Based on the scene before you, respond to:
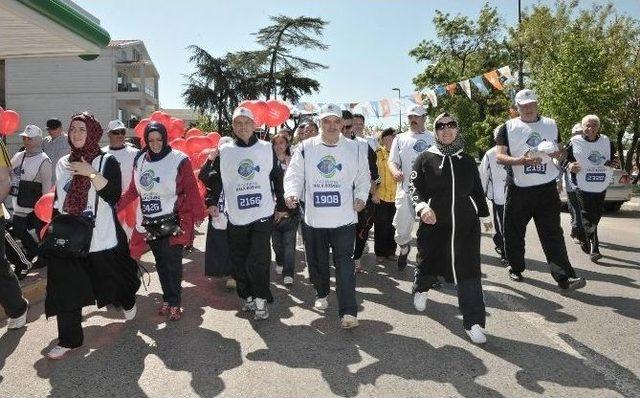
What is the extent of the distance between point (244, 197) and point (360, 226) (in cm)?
227

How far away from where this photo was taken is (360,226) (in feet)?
22.9

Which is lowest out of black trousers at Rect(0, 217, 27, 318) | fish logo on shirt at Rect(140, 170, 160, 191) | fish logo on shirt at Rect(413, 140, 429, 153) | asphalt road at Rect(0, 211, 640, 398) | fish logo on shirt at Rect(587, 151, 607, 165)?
asphalt road at Rect(0, 211, 640, 398)

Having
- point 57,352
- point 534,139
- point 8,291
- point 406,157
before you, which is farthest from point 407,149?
point 8,291

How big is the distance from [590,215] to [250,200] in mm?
5101

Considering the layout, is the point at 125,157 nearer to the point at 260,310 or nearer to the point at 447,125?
the point at 260,310

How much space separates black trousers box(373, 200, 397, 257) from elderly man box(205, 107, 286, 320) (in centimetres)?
246

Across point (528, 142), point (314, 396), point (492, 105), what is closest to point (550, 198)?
point (528, 142)

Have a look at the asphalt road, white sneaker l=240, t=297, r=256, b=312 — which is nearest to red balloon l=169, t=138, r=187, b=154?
the asphalt road

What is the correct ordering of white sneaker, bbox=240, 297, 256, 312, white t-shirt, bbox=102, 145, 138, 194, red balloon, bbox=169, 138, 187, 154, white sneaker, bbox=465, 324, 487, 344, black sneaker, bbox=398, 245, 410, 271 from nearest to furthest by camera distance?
white sneaker, bbox=465, 324, 487, 344, white sneaker, bbox=240, 297, 256, 312, white t-shirt, bbox=102, 145, 138, 194, black sneaker, bbox=398, 245, 410, 271, red balloon, bbox=169, 138, 187, 154

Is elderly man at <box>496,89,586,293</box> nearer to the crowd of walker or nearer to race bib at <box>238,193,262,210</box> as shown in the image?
the crowd of walker

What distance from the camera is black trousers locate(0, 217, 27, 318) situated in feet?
15.4

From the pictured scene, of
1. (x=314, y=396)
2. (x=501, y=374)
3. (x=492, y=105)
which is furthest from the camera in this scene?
(x=492, y=105)

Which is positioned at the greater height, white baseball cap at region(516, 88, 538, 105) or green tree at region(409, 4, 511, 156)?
green tree at region(409, 4, 511, 156)

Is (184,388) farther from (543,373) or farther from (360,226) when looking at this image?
(360,226)
